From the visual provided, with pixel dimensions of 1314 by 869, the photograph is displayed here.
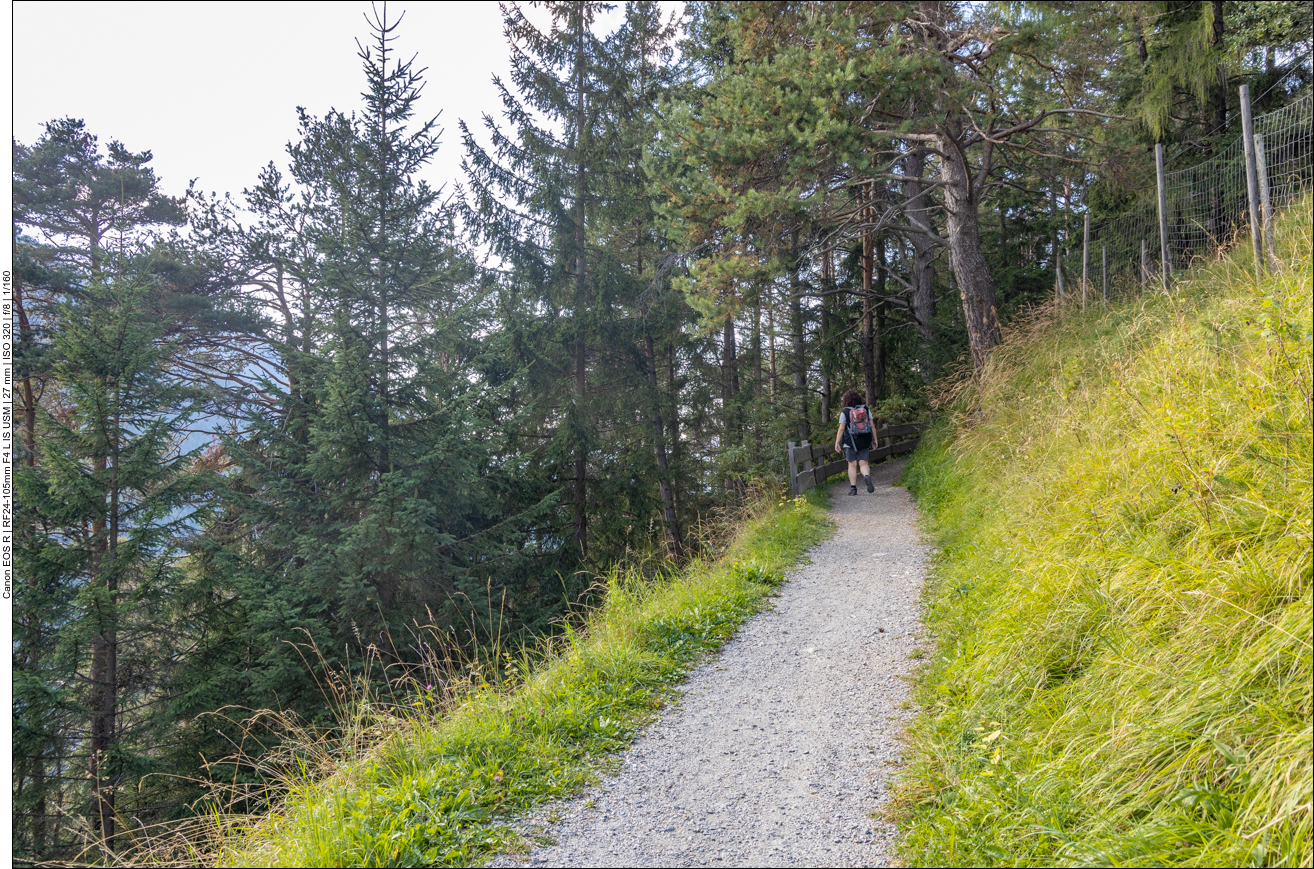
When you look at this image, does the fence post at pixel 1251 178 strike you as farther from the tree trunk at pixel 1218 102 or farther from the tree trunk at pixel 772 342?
the tree trunk at pixel 772 342

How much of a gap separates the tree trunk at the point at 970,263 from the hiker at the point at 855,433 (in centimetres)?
244

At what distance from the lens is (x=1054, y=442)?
638 cm

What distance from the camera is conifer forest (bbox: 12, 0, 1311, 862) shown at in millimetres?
10070

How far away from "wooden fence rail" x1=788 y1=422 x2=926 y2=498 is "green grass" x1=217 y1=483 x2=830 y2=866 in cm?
601

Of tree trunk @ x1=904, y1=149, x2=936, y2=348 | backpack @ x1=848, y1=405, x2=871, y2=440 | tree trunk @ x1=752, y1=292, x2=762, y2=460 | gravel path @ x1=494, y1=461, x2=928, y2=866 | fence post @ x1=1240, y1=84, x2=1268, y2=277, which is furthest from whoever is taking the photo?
tree trunk @ x1=752, y1=292, x2=762, y2=460

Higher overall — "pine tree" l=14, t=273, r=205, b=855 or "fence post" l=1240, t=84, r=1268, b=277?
"fence post" l=1240, t=84, r=1268, b=277

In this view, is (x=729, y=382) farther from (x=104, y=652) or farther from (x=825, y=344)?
(x=104, y=652)

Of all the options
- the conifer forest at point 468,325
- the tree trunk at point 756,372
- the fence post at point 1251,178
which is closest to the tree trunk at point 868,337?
the conifer forest at point 468,325

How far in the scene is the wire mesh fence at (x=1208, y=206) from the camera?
731 cm

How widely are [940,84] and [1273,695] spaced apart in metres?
10.2

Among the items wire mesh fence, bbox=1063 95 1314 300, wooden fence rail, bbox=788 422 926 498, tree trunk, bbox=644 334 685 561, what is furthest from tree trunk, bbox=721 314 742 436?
wire mesh fence, bbox=1063 95 1314 300

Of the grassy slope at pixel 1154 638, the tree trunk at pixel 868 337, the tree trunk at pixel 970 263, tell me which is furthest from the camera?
the tree trunk at pixel 868 337

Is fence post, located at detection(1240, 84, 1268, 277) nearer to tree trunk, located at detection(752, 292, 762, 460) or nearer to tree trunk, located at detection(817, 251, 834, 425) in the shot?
tree trunk, located at detection(752, 292, 762, 460)

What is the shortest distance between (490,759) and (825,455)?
11.9 meters
